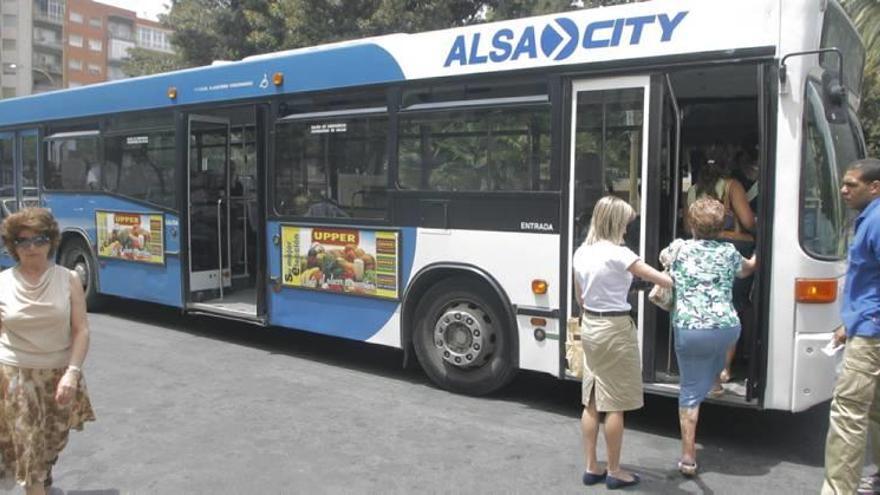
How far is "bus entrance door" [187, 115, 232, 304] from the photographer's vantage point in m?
8.61

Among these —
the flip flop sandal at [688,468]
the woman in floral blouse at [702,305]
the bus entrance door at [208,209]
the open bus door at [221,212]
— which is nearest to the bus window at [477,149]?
the woman in floral blouse at [702,305]

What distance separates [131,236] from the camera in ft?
29.9

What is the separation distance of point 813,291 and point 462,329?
2589mm

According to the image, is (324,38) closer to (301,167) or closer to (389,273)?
(301,167)

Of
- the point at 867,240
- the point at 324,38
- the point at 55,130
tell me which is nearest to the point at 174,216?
the point at 55,130

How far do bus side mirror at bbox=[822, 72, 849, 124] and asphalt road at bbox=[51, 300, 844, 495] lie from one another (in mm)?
2178

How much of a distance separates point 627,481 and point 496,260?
2.05 metres

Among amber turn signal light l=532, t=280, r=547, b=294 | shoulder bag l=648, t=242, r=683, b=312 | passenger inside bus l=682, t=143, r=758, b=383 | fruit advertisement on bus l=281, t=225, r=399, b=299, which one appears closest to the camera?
shoulder bag l=648, t=242, r=683, b=312

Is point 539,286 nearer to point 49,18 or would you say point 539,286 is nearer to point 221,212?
point 221,212

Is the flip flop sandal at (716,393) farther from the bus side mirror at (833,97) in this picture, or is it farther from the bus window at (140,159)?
the bus window at (140,159)

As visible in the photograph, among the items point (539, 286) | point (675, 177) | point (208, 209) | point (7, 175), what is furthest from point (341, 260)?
point (7, 175)

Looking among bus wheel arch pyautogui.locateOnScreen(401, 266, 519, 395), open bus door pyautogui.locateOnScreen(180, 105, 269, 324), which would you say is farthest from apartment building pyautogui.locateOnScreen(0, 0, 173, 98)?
bus wheel arch pyautogui.locateOnScreen(401, 266, 519, 395)

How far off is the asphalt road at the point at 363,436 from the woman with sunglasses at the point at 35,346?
0.87 m

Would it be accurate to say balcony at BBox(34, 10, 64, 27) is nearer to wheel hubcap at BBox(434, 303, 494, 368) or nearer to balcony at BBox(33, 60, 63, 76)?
balcony at BBox(33, 60, 63, 76)
